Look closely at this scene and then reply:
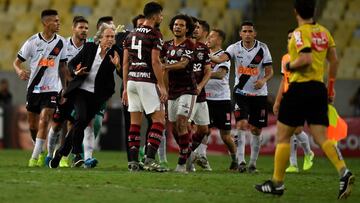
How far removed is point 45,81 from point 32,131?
102 cm

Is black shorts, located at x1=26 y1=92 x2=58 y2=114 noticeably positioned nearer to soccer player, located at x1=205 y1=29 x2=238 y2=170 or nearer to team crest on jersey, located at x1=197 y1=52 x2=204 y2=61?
soccer player, located at x1=205 y1=29 x2=238 y2=170

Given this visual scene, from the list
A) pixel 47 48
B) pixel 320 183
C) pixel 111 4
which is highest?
pixel 111 4

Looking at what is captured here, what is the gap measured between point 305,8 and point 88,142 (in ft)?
19.2

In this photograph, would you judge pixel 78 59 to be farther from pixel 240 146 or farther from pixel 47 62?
pixel 240 146

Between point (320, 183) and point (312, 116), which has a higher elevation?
point (312, 116)

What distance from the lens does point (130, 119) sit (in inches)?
615

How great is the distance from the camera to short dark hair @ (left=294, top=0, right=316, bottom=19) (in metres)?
11.8

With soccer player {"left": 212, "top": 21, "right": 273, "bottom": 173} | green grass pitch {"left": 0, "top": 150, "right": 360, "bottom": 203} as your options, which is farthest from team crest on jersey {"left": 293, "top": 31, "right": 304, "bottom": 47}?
soccer player {"left": 212, "top": 21, "right": 273, "bottom": 173}

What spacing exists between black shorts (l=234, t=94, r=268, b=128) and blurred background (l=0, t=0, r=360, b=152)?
8.45 metres

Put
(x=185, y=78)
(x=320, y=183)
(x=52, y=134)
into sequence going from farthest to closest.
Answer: (x=52, y=134)
(x=185, y=78)
(x=320, y=183)

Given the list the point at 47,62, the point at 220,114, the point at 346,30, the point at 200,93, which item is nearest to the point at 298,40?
the point at 200,93

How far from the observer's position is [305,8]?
11766 mm

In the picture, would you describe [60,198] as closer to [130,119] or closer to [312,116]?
[312,116]

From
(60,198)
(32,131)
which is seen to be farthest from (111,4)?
(60,198)
